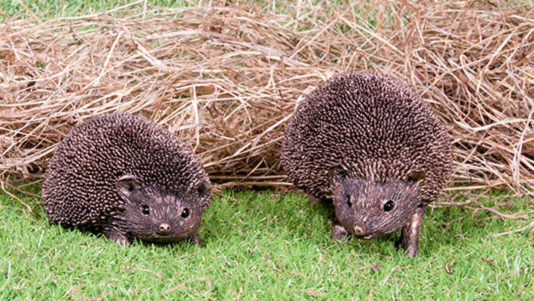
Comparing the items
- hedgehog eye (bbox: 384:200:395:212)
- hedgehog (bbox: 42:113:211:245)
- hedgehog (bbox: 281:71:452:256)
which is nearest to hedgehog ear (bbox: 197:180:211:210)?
hedgehog (bbox: 42:113:211:245)

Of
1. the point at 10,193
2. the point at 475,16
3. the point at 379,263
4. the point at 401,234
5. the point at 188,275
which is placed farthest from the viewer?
the point at 475,16

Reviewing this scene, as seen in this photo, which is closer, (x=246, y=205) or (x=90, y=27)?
(x=246, y=205)

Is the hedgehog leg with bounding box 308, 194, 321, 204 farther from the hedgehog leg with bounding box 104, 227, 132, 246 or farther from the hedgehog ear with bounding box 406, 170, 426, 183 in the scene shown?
the hedgehog leg with bounding box 104, 227, 132, 246

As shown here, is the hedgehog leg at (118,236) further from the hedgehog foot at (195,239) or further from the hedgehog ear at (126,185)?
the hedgehog foot at (195,239)

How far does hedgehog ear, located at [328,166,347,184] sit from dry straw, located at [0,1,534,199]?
1.29 meters

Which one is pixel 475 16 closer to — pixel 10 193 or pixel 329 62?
pixel 329 62

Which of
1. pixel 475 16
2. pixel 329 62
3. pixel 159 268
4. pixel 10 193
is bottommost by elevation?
pixel 10 193

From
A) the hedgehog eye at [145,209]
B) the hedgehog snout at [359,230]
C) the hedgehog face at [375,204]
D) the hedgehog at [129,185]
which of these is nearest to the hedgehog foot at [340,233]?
the hedgehog face at [375,204]

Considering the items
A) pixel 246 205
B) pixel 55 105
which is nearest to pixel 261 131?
pixel 246 205

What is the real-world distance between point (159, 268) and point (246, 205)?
4.89 ft

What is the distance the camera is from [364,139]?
4.55 m

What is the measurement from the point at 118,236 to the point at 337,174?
61.8 inches

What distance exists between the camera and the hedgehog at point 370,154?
4457 millimetres

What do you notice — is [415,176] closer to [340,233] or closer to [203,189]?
[340,233]
